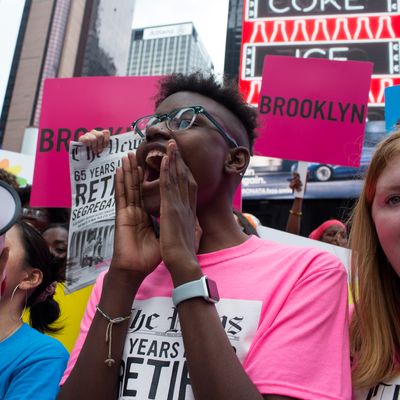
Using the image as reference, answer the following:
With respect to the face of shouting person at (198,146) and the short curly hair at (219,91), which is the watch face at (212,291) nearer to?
the face of shouting person at (198,146)

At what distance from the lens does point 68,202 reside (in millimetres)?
3174

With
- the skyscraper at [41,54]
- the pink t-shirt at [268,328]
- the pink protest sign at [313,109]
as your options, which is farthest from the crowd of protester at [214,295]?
the skyscraper at [41,54]

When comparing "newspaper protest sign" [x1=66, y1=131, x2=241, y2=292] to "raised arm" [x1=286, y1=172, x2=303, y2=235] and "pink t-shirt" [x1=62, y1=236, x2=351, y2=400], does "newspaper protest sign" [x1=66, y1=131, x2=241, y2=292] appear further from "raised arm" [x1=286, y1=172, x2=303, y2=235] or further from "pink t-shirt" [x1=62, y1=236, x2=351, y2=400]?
"raised arm" [x1=286, y1=172, x2=303, y2=235]

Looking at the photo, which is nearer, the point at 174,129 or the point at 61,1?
the point at 174,129

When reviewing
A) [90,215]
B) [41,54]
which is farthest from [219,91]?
[41,54]

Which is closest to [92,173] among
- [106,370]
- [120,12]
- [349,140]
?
[106,370]

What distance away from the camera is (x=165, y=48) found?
11300 cm

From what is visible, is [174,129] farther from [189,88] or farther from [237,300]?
[237,300]

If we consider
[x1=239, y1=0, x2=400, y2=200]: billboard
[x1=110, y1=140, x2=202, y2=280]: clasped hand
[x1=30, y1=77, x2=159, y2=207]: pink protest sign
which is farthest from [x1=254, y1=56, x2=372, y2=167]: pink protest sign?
[x1=239, y1=0, x2=400, y2=200]: billboard

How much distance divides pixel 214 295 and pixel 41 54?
55.0 metres

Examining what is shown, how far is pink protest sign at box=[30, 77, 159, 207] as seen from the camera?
333 centimetres

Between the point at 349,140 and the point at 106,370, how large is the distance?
9.18 ft

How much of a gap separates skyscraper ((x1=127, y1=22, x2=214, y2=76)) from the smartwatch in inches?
4176

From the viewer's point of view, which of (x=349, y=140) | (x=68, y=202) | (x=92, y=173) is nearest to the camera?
(x=92, y=173)
